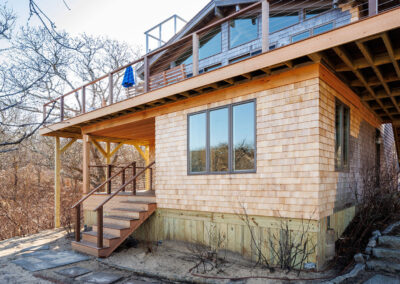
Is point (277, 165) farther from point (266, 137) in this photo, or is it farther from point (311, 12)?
point (311, 12)

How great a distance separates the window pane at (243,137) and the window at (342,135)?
1.65 meters

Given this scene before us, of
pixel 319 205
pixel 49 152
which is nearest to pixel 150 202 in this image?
pixel 319 205

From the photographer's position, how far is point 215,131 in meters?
6.27

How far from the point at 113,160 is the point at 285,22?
14.1 meters

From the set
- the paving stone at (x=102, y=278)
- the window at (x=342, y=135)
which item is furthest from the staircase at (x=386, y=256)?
the paving stone at (x=102, y=278)

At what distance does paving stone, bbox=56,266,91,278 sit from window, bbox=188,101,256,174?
2882 millimetres

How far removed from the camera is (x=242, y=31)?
1174 centimetres

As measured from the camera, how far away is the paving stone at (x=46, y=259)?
19.7 feet

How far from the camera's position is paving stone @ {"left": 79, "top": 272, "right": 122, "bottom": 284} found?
5.13 metres

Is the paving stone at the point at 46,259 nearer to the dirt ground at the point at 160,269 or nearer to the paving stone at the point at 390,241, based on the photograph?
the dirt ground at the point at 160,269

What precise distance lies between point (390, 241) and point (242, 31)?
9079mm

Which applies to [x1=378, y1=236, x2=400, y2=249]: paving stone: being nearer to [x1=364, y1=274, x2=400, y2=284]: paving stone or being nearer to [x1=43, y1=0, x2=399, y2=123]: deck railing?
[x1=364, y1=274, x2=400, y2=284]: paving stone

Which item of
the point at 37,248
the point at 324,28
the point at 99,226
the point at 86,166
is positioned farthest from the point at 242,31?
the point at 37,248

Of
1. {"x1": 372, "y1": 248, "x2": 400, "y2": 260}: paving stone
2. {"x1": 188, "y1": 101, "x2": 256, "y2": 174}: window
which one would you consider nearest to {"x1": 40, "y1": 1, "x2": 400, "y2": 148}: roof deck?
{"x1": 188, "y1": 101, "x2": 256, "y2": 174}: window
